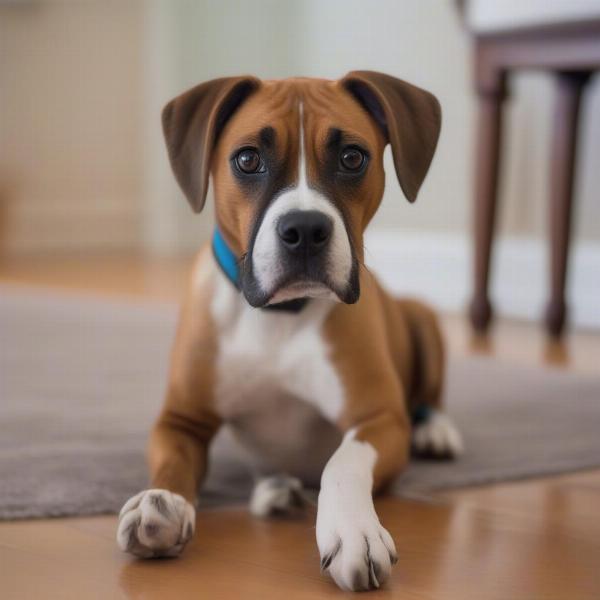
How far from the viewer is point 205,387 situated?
1.73 metres

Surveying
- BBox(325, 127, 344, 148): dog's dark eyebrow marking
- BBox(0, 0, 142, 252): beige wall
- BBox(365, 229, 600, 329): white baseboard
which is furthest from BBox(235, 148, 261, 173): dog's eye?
BBox(0, 0, 142, 252): beige wall

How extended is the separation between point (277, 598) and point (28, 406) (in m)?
1.22

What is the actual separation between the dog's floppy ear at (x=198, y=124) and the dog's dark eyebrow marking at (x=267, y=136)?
11cm

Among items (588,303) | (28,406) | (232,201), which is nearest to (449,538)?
(232,201)

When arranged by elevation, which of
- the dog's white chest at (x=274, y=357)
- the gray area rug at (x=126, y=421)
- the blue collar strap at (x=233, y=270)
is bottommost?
the gray area rug at (x=126, y=421)

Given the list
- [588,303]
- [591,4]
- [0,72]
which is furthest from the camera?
[0,72]

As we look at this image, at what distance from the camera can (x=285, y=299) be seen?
5.08 feet

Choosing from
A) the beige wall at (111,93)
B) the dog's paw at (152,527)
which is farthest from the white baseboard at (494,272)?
the dog's paw at (152,527)

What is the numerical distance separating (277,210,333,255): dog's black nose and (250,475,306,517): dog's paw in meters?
0.40

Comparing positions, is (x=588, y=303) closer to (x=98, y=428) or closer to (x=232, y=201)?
(x=98, y=428)

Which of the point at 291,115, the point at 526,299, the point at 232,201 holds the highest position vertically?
the point at 291,115

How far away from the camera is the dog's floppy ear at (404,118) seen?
1.67 metres

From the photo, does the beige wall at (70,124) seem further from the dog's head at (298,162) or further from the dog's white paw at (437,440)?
the dog's head at (298,162)

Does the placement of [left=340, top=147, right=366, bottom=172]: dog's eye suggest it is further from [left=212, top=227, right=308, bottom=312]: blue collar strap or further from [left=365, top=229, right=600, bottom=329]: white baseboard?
[left=365, top=229, right=600, bottom=329]: white baseboard
